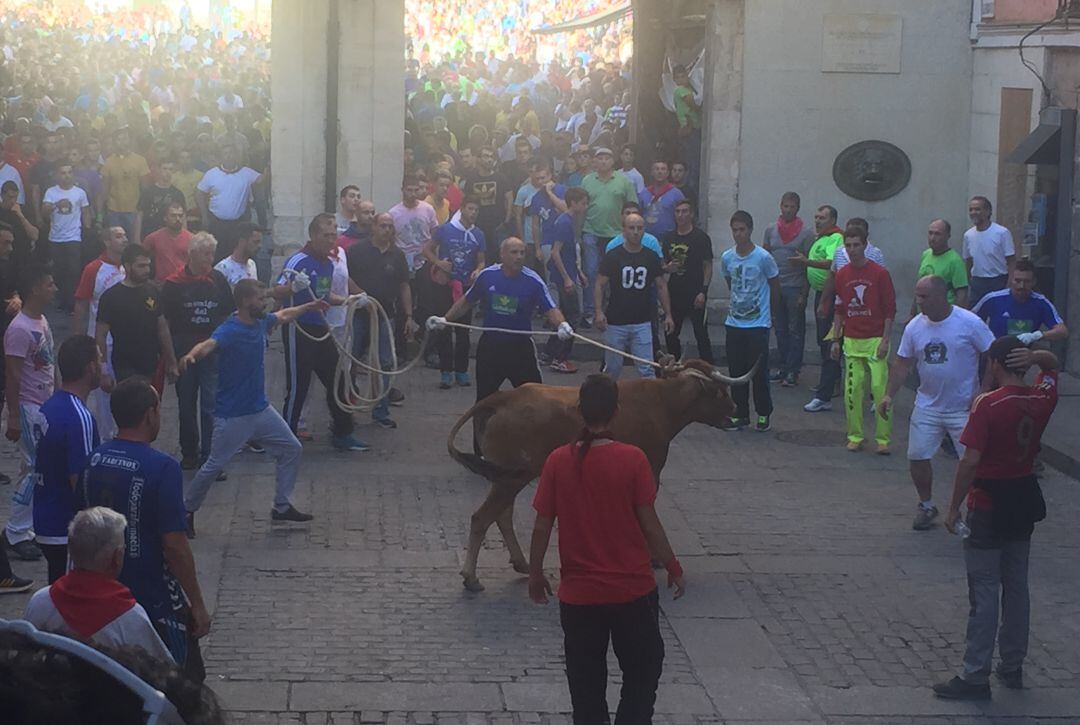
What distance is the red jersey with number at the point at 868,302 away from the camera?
1310 cm

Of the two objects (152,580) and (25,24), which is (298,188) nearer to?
(152,580)

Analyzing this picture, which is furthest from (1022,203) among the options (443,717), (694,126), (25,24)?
(25,24)

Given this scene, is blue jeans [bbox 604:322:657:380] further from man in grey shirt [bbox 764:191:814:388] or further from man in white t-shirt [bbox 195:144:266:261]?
man in white t-shirt [bbox 195:144:266:261]

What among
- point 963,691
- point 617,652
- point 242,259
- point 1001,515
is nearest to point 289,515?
point 242,259

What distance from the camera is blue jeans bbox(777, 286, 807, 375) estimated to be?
15867 millimetres

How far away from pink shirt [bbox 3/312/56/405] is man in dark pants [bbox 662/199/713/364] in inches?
262

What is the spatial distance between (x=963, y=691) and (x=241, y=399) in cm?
486

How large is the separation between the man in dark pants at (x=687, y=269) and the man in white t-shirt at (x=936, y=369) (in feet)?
14.2

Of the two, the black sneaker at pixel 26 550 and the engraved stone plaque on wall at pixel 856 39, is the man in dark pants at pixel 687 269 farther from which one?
the black sneaker at pixel 26 550

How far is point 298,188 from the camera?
19.1 m

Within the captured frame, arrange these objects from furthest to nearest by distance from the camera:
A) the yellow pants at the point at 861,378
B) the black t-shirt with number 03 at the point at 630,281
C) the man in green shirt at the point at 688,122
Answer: the man in green shirt at the point at 688,122 < the black t-shirt with number 03 at the point at 630,281 < the yellow pants at the point at 861,378

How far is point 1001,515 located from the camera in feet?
25.4

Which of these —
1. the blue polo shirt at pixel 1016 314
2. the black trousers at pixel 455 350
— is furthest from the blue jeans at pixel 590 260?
the blue polo shirt at pixel 1016 314

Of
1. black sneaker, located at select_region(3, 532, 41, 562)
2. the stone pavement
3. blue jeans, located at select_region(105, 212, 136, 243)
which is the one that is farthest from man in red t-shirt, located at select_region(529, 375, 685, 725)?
blue jeans, located at select_region(105, 212, 136, 243)
